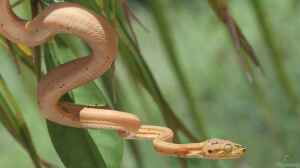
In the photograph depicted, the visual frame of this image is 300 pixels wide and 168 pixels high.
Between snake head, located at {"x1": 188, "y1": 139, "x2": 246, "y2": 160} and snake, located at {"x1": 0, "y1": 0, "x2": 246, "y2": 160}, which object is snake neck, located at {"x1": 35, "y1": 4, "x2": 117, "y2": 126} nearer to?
snake, located at {"x1": 0, "y1": 0, "x2": 246, "y2": 160}

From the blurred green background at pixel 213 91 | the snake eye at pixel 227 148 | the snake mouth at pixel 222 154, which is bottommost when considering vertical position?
the blurred green background at pixel 213 91

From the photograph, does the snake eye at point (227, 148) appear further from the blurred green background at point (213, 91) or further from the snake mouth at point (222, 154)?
the blurred green background at point (213, 91)

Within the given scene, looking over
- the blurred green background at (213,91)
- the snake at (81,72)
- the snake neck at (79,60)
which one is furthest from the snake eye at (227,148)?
the blurred green background at (213,91)

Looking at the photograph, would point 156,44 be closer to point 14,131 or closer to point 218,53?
point 218,53

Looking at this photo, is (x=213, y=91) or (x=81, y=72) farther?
(x=213, y=91)

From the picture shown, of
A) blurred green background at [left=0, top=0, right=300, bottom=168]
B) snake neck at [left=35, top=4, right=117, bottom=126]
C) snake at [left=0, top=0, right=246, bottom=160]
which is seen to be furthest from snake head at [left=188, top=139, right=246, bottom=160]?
blurred green background at [left=0, top=0, right=300, bottom=168]

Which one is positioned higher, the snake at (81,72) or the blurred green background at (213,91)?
the snake at (81,72)

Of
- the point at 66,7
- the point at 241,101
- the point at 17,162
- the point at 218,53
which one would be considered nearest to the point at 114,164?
the point at 66,7

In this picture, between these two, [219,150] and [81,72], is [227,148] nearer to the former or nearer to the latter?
[219,150]

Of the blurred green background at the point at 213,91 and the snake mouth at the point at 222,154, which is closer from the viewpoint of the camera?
the snake mouth at the point at 222,154

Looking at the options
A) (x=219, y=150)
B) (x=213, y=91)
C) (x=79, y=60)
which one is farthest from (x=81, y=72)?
(x=213, y=91)
